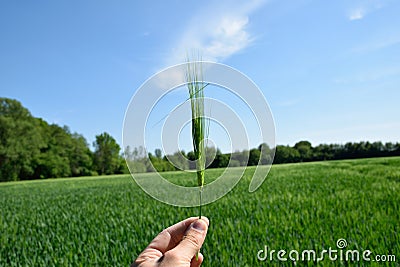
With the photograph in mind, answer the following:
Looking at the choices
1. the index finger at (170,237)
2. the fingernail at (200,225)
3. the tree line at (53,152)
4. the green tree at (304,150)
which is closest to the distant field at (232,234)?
the index finger at (170,237)

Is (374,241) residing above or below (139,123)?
below

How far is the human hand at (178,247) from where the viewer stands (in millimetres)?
1526

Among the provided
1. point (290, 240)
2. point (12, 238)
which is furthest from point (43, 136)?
point (290, 240)

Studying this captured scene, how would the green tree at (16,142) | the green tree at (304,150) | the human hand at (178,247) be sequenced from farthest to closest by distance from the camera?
1. the green tree at (304,150)
2. the green tree at (16,142)
3. the human hand at (178,247)

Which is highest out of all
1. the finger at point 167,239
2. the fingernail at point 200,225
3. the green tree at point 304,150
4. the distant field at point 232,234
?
the green tree at point 304,150

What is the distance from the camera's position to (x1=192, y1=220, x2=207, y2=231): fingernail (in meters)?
1.62

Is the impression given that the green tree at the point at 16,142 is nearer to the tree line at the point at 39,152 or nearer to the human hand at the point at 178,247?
the tree line at the point at 39,152

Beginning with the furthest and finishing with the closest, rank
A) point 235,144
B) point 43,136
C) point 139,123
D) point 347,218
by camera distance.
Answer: point 43,136, point 347,218, point 235,144, point 139,123

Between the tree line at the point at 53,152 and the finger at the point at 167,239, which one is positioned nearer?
the finger at the point at 167,239

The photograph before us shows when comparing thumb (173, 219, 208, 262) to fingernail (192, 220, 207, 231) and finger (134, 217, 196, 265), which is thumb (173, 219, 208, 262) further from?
finger (134, 217, 196, 265)

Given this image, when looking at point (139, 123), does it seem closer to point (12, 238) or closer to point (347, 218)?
point (347, 218)

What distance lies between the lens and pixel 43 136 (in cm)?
6631

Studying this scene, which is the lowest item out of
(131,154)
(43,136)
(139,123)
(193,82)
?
(131,154)

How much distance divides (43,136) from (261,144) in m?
72.1
